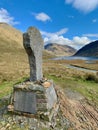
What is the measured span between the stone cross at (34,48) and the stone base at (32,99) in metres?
0.59

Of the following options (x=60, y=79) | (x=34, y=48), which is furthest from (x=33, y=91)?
(x=60, y=79)

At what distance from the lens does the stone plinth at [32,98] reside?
21.7 feet

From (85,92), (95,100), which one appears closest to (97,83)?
(85,92)

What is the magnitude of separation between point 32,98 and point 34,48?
2.06 metres

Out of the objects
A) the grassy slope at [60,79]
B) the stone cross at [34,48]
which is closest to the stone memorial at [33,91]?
the stone cross at [34,48]

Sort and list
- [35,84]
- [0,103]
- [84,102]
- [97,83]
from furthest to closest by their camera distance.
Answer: [97,83]
[84,102]
[0,103]
[35,84]

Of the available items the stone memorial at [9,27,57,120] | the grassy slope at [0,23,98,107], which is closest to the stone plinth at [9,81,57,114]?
the stone memorial at [9,27,57,120]

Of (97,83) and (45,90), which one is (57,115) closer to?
(45,90)

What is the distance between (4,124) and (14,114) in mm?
612

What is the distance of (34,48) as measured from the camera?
6.91 m

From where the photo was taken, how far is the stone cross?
21.6 ft

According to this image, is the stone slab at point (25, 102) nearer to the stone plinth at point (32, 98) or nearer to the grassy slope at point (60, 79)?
the stone plinth at point (32, 98)

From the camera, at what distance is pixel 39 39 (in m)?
7.30

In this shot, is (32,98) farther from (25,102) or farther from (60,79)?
(60,79)
